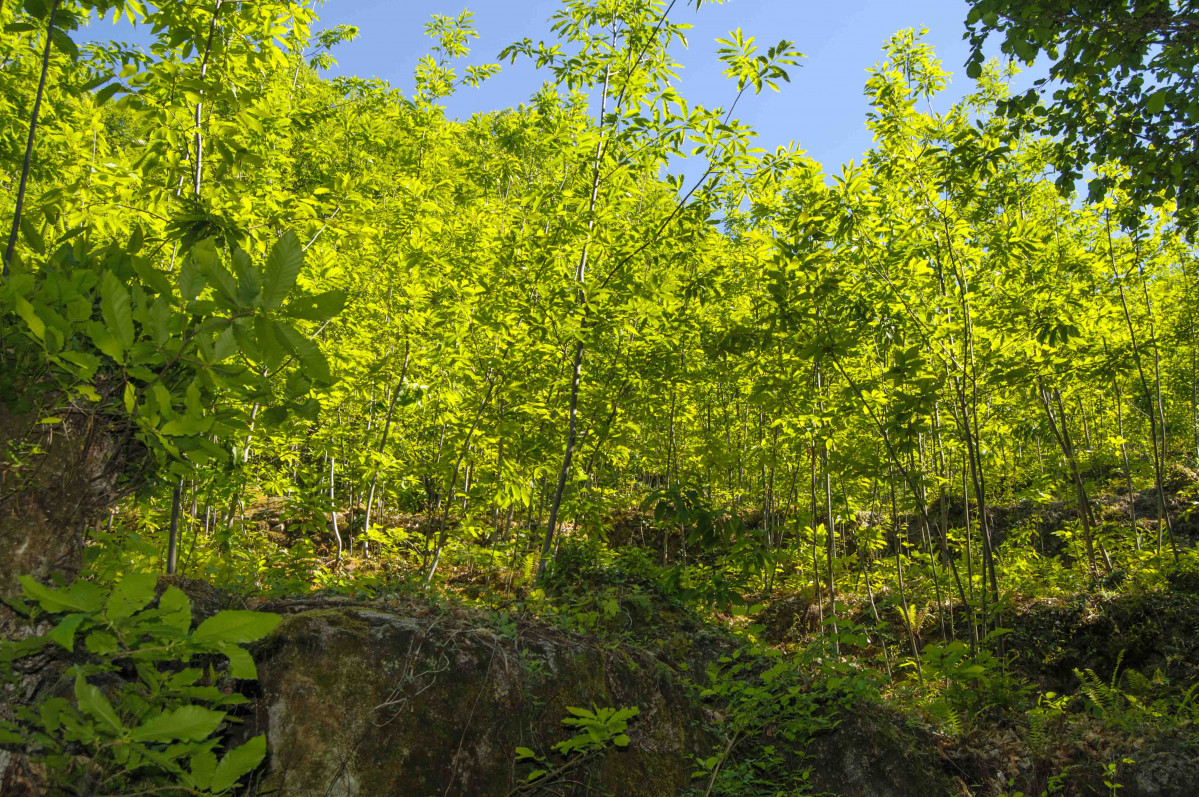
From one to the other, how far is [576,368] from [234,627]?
4959mm

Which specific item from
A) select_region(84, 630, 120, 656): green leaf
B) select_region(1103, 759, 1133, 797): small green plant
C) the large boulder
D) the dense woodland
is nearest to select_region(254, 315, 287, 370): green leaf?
the dense woodland

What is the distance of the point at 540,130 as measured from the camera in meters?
6.51

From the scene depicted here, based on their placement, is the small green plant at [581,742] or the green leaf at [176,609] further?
the small green plant at [581,742]

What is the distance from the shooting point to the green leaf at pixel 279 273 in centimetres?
95

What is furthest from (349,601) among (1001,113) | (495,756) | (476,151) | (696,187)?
(476,151)

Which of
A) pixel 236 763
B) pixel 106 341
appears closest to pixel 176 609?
pixel 236 763

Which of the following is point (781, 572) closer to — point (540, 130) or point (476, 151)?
point (540, 130)

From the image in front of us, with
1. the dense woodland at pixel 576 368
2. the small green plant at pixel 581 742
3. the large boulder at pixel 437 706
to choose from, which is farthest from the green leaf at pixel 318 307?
the large boulder at pixel 437 706

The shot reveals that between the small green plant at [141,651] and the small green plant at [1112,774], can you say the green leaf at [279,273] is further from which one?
the small green plant at [1112,774]

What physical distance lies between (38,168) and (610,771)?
573 cm

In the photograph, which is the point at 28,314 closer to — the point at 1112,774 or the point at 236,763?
the point at 236,763

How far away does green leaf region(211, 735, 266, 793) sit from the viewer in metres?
1.04

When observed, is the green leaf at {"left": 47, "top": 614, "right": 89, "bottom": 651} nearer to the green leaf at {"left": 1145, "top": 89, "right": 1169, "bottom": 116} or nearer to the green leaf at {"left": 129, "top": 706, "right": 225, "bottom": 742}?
the green leaf at {"left": 129, "top": 706, "right": 225, "bottom": 742}

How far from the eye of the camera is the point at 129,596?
99 centimetres
